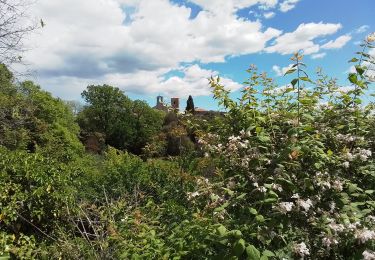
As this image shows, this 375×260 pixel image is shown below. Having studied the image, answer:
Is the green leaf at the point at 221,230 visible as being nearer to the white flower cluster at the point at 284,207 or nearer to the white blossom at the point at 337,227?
the white flower cluster at the point at 284,207

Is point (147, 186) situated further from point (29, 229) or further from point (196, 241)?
point (196, 241)

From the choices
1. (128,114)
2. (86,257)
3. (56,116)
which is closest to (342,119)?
(86,257)

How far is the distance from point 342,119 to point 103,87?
190 ft

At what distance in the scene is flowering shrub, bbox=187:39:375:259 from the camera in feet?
7.89

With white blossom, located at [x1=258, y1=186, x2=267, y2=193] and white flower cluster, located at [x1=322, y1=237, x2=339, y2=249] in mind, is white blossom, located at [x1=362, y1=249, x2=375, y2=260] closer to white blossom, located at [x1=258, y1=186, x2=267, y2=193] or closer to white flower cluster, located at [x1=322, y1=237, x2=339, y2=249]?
white flower cluster, located at [x1=322, y1=237, x2=339, y2=249]

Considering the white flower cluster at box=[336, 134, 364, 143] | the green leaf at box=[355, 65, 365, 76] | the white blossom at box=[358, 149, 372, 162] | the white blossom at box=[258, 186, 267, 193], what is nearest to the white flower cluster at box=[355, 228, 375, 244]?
the white blossom at box=[258, 186, 267, 193]

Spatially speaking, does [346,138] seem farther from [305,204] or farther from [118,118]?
[118,118]

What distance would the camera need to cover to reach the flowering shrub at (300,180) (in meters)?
2.41

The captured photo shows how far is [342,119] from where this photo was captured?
3.27 metres

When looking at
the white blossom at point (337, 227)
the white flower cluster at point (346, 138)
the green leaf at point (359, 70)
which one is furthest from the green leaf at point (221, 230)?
the green leaf at point (359, 70)

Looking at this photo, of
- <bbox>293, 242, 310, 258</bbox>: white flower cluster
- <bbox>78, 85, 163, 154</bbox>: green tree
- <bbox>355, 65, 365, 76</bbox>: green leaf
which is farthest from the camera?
<bbox>78, 85, 163, 154</bbox>: green tree

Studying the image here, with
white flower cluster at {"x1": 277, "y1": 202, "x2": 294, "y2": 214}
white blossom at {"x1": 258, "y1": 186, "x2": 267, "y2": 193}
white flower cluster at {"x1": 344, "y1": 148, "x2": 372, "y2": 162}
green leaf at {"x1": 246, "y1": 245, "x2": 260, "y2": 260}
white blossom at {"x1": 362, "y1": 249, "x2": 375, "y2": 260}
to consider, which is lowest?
white blossom at {"x1": 362, "y1": 249, "x2": 375, "y2": 260}

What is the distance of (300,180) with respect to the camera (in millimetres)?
2678

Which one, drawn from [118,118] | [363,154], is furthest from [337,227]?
[118,118]
